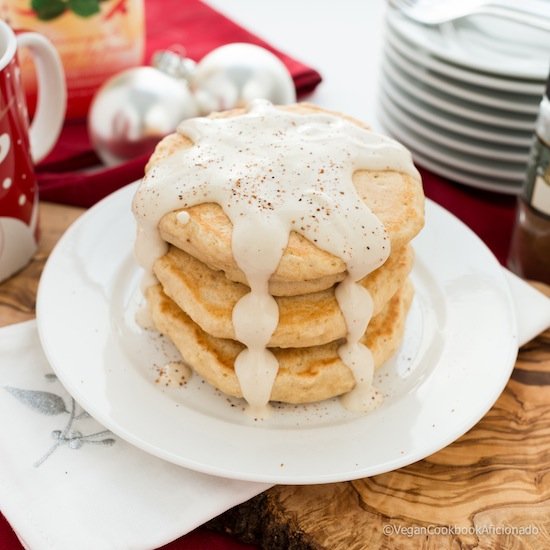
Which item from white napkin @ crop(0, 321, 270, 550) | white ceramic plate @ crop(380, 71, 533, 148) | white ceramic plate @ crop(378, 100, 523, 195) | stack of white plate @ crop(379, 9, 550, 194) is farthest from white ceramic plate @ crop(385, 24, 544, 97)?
white napkin @ crop(0, 321, 270, 550)

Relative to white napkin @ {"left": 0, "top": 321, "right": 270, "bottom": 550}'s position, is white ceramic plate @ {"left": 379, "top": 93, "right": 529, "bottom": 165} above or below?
above

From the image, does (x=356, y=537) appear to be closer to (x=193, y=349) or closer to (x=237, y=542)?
(x=237, y=542)

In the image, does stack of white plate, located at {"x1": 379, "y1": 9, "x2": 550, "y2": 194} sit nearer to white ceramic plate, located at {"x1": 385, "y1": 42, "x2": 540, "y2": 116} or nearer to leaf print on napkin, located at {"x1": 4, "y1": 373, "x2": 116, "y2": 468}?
white ceramic plate, located at {"x1": 385, "y1": 42, "x2": 540, "y2": 116}

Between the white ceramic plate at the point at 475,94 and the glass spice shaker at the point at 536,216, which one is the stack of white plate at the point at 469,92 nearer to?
the white ceramic plate at the point at 475,94

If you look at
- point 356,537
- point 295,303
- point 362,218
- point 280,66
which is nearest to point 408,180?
point 362,218

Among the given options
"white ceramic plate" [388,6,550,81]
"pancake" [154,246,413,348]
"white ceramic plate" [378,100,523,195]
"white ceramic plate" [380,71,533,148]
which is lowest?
"white ceramic plate" [378,100,523,195]

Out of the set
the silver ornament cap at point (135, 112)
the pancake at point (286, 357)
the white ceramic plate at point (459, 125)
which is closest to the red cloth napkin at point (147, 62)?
the silver ornament cap at point (135, 112)

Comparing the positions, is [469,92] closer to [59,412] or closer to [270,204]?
[270,204]

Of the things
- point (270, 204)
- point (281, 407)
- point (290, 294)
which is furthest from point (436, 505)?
point (270, 204)
